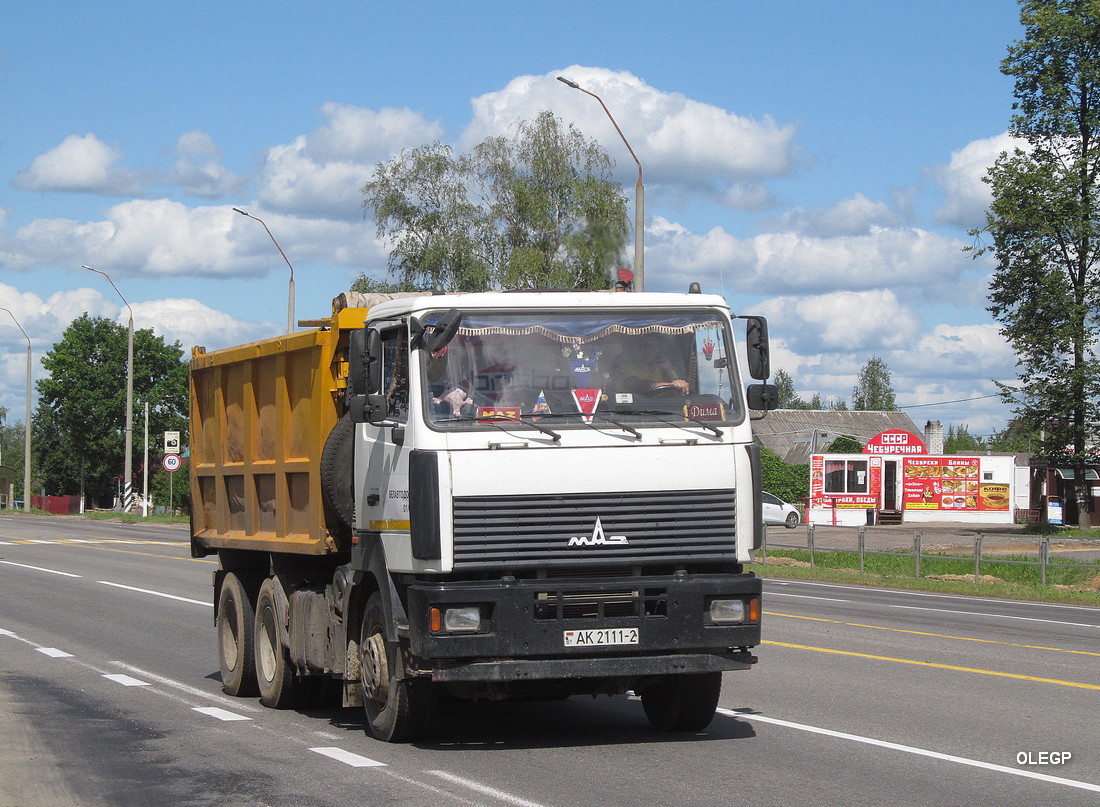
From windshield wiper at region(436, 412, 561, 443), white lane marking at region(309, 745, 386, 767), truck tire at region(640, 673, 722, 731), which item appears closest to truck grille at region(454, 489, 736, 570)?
windshield wiper at region(436, 412, 561, 443)

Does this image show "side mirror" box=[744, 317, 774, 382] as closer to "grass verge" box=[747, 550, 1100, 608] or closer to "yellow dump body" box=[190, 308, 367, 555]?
"yellow dump body" box=[190, 308, 367, 555]

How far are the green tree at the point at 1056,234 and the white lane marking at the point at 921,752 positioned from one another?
43.0 metres

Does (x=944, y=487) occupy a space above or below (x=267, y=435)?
below

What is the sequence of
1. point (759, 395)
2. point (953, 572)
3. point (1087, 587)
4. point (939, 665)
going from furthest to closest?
point (953, 572), point (1087, 587), point (939, 665), point (759, 395)

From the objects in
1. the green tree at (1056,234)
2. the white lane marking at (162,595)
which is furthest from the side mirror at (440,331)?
the green tree at (1056,234)

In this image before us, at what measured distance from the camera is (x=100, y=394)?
104125mm

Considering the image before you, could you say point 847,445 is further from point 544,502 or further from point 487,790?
point 487,790

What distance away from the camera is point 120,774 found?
823cm

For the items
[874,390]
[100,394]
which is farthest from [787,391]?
[100,394]

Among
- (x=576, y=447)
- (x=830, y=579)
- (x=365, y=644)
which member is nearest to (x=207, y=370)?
A: (x=365, y=644)

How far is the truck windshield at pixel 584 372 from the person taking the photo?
863cm

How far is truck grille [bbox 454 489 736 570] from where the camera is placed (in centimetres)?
828

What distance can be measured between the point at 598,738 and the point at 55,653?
25.7 feet

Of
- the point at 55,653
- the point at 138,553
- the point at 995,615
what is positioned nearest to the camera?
the point at 55,653
